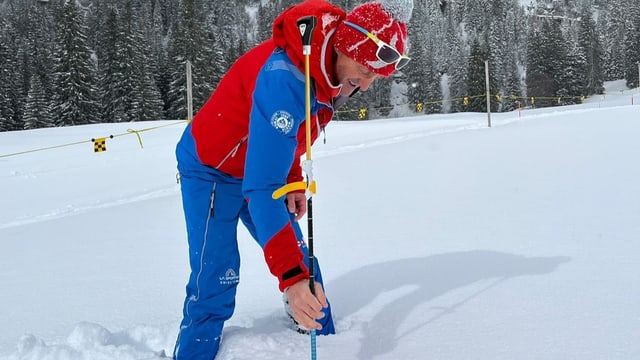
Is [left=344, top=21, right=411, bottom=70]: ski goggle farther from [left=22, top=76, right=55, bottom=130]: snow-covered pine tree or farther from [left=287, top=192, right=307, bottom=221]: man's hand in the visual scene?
[left=22, top=76, right=55, bottom=130]: snow-covered pine tree

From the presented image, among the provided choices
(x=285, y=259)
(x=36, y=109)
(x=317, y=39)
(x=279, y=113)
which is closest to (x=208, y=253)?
(x=285, y=259)

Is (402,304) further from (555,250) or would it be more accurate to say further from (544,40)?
(544,40)

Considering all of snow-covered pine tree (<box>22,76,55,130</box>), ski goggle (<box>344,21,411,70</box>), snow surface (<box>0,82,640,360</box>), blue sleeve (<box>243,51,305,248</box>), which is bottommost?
snow surface (<box>0,82,640,360</box>)

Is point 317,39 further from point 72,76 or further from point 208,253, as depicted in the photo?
point 72,76

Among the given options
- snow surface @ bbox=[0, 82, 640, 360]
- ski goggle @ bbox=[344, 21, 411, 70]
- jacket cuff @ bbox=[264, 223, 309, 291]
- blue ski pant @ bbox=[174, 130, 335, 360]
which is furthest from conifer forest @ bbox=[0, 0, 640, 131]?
jacket cuff @ bbox=[264, 223, 309, 291]

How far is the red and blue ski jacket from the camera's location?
1.56 m

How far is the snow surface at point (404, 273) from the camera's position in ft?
7.22

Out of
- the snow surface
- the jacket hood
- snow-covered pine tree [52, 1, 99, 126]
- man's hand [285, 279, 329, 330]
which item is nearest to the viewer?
man's hand [285, 279, 329, 330]

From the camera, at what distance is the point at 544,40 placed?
6134 centimetres

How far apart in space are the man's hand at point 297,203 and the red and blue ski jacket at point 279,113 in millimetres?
185

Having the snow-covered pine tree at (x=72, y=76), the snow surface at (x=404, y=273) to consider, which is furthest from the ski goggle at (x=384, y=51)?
the snow-covered pine tree at (x=72, y=76)

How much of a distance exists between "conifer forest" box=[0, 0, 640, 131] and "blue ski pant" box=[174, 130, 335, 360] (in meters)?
18.2

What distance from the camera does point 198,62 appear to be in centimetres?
4525

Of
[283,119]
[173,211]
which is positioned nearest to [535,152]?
[173,211]
